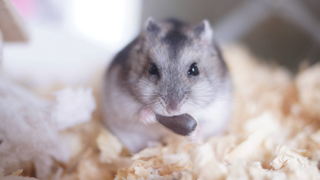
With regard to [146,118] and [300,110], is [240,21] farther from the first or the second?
[146,118]

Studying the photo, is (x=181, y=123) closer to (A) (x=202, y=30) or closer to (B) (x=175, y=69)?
(B) (x=175, y=69)

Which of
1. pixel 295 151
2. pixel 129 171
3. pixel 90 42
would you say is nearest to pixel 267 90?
pixel 295 151

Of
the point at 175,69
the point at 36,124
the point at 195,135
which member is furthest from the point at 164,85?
the point at 36,124

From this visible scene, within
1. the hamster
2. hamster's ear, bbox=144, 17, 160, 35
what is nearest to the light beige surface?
the hamster

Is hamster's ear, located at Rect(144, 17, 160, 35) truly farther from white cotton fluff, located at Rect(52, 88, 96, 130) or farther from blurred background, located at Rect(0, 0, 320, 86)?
blurred background, located at Rect(0, 0, 320, 86)

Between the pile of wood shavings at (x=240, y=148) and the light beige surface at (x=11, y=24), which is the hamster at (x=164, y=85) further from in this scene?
the light beige surface at (x=11, y=24)

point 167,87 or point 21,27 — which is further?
point 21,27
